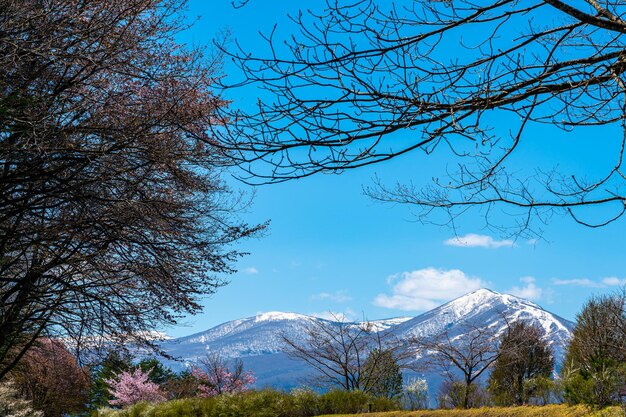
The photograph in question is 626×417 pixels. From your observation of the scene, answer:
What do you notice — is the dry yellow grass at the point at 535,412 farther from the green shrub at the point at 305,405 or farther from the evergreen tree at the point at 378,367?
the evergreen tree at the point at 378,367

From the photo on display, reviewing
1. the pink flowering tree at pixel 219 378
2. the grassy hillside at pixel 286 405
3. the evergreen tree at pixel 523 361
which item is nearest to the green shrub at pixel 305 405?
the grassy hillside at pixel 286 405

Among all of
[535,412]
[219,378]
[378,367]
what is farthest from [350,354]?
[535,412]

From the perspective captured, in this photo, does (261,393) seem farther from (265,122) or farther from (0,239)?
(265,122)

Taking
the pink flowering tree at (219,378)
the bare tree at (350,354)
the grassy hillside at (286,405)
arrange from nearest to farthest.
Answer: the grassy hillside at (286,405) < the bare tree at (350,354) < the pink flowering tree at (219,378)

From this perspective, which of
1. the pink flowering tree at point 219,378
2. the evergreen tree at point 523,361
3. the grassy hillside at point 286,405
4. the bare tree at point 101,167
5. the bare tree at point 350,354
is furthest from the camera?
the pink flowering tree at point 219,378

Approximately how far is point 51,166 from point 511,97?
7.15 metres

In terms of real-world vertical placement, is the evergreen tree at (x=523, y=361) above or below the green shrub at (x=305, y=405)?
above

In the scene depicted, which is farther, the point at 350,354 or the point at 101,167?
the point at 350,354

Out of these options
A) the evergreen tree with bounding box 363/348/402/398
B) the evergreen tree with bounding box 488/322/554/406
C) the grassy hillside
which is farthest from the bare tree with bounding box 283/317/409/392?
the grassy hillside

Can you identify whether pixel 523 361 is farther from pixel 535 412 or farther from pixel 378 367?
pixel 535 412

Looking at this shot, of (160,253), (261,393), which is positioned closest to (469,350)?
(261,393)

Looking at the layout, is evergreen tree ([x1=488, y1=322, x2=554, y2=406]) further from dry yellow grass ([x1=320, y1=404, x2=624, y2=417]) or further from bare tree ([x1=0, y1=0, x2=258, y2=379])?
bare tree ([x1=0, y1=0, x2=258, y2=379])

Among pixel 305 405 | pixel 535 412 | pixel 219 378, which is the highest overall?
pixel 219 378

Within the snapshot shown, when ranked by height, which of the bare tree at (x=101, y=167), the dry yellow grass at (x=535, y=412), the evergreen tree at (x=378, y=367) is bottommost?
the dry yellow grass at (x=535, y=412)
